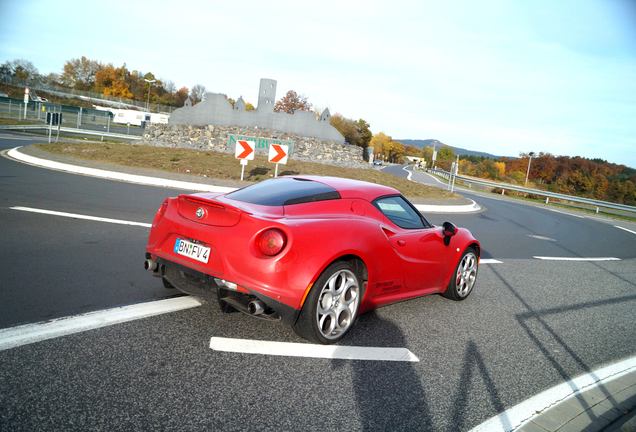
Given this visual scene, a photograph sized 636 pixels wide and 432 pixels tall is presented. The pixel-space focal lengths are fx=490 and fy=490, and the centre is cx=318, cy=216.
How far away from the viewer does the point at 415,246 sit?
509 centimetres

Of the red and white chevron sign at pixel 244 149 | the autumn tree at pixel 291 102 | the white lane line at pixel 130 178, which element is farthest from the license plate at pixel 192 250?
the autumn tree at pixel 291 102

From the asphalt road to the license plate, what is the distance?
2.02 feet

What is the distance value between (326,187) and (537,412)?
258 cm

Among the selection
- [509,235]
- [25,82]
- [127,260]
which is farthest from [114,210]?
[25,82]

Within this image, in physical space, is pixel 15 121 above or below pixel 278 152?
below

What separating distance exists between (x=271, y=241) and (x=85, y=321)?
66.8 inches

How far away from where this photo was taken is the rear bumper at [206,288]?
3759 mm

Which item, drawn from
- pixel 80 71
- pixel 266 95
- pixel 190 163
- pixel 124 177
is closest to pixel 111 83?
pixel 80 71

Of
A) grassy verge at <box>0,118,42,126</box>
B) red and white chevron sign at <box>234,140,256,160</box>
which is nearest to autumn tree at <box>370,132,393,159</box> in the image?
grassy verge at <box>0,118,42,126</box>

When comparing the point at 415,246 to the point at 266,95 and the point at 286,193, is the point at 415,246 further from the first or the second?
the point at 266,95

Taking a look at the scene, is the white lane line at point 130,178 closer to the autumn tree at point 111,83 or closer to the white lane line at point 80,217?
the white lane line at point 80,217

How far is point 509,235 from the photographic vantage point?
45.7 feet

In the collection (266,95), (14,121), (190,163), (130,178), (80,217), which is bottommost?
(80,217)

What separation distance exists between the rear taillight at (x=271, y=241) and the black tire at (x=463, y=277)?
2.85 m
